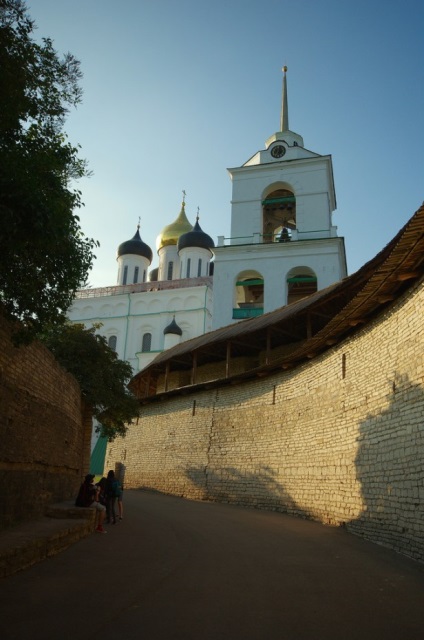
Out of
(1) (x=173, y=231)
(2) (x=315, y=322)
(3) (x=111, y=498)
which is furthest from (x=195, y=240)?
(3) (x=111, y=498)

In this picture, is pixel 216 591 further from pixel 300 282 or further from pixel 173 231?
pixel 173 231

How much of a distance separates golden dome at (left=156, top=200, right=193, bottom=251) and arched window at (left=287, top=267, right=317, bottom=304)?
1026 inches

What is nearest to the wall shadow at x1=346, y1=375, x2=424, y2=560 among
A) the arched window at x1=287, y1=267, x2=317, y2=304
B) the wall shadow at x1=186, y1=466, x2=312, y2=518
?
the wall shadow at x1=186, y1=466, x2=312, y2=518

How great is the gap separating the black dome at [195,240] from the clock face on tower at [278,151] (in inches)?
686

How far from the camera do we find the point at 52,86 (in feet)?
26.1

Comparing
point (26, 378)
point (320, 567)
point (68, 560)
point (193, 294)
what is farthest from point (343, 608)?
point (193, 294)

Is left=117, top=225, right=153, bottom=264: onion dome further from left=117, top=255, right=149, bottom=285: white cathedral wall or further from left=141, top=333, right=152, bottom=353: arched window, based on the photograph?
left=141, top=333, right=152, bottom=353: arched window

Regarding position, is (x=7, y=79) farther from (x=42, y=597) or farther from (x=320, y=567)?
(x=320, y=567)

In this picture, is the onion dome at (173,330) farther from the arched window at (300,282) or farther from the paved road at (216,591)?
the paved road at (216,591)

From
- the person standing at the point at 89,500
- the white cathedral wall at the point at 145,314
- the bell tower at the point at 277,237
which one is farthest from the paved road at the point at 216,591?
the white cathedral wall at the point at 145,314

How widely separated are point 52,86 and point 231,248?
20699 millimetres

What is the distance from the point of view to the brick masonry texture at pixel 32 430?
25.8ft

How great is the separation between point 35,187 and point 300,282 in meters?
22.7

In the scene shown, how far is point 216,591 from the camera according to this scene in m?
5.32
